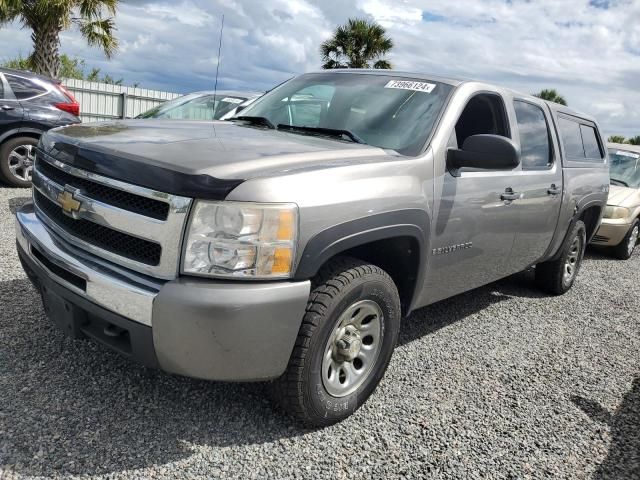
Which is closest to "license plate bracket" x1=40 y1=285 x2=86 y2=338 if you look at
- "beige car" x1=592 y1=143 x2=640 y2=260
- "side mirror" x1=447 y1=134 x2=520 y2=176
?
"side mirror" x1=447 y1=134 x2=520 y2=176

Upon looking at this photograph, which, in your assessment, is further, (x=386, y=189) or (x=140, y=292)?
(x=386, y=189)

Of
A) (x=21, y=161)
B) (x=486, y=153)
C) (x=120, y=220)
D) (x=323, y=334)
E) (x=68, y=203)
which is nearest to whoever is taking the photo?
A: (x=120, y=220)

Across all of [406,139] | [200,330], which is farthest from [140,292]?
[406,139]

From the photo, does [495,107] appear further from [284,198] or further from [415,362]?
[284,198]

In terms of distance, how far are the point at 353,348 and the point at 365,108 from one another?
1.50 m

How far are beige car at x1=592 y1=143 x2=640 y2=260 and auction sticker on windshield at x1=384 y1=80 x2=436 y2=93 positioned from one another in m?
5.76

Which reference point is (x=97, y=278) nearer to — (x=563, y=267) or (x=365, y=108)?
(x=365, y=108)

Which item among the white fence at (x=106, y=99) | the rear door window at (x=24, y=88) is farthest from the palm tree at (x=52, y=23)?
the rear door window at (x=24, y=88)

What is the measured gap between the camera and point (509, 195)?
3.87 meters

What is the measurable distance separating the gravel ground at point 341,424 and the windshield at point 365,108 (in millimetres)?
1444

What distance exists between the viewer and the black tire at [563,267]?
18.0 feet

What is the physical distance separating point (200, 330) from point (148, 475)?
669 millimetres

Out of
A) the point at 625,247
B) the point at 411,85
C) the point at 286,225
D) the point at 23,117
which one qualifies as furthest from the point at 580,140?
the point at 23,117

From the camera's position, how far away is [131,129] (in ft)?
9.85
